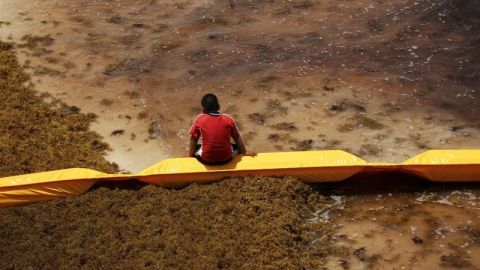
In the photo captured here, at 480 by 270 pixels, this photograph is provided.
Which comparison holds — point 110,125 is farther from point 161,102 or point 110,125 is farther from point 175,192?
point 175,192

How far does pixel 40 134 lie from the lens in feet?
22.7

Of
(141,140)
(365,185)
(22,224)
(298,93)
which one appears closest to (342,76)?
(298,93)

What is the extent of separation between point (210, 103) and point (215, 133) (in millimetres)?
314

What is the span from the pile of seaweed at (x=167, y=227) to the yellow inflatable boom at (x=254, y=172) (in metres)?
0.10

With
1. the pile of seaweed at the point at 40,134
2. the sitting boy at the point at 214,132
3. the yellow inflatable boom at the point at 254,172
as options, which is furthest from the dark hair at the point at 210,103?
the pile of seaweed at the point at 40,134

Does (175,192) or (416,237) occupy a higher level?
(175,192)

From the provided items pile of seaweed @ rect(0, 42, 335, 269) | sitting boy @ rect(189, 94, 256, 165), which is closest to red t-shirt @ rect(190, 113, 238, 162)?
sitting boy @ rect(189, 94, 256, 165)

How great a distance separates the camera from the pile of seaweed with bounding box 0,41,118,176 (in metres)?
6.45

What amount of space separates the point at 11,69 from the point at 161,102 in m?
2.43

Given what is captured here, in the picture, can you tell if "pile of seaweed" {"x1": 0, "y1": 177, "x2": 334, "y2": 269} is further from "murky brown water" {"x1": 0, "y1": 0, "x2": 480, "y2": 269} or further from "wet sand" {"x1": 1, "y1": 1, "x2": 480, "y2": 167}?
"wet sand" {"x1": 1, "y1": 1, "x2": 480, "y2": 167}

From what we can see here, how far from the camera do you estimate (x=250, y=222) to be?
17.4 ft

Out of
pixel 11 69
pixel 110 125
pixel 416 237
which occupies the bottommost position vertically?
pixel 416 237

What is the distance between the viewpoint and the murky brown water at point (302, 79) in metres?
5.61

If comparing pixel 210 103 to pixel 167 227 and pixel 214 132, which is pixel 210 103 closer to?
pixel 214 132
